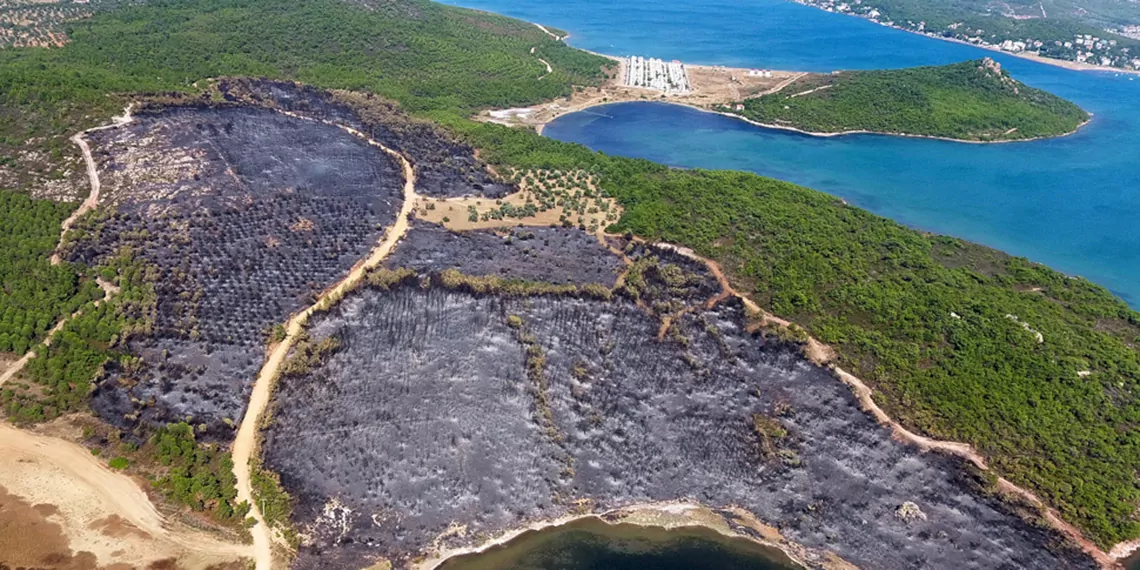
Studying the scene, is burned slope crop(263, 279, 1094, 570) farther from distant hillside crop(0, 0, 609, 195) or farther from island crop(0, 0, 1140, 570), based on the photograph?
distant hillside crop(0, 0, 609, 195)

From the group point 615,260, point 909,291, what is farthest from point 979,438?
point 615,260

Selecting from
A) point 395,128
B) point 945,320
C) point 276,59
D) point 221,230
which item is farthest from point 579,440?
point 276,59

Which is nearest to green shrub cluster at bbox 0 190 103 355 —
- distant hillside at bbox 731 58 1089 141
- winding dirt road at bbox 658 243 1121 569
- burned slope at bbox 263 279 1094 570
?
burned slope at bbox 263 279 1094 570

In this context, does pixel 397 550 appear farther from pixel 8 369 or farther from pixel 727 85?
pixel 727 85

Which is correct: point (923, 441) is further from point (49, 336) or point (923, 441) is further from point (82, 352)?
point (49, 336)

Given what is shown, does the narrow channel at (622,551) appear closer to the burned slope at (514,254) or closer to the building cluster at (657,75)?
the burned slope at (514,254)

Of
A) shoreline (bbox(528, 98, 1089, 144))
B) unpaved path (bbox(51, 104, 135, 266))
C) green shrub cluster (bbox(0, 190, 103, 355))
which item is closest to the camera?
green shrub cluster (bbox(0, 190, 103, 355))

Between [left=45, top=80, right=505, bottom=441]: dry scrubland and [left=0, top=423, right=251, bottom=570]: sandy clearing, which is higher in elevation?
[left=45, top=80, right=505, bottom=441]: dry scrubland

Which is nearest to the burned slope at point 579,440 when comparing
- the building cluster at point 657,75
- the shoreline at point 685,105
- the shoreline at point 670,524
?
the shoreline at point 670,524
